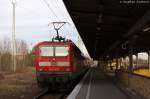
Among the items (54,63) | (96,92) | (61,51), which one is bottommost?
(96,92)

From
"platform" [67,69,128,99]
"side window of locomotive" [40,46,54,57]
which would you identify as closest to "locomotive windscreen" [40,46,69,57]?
"side window of locomotive" [40,46,54,57]

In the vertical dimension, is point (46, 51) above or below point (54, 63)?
above

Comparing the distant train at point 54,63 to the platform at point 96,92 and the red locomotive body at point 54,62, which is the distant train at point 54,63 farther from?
the platform at point 96,92

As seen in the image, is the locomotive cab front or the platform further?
the locomotive cab front

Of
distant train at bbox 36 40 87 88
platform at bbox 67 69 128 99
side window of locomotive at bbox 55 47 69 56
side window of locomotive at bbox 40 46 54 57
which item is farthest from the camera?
side window of locomotive at bbox 40 46 54 57

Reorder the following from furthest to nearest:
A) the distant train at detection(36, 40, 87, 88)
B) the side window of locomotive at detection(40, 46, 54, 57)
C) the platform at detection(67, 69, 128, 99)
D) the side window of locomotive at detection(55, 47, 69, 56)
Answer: the side window of locomotive at detection(40, 46, 54, 57) < the side window of locomotive at detection(55, 47, 69, 56) < the distant train at detection(36, 40, 87, 88) < the platform at detection(67, 69, 128, 99)

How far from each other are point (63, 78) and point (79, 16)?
4005mm

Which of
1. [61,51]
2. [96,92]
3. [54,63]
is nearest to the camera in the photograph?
[96,92]

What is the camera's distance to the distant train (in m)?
26.6

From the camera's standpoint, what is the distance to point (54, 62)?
2680 centimetres

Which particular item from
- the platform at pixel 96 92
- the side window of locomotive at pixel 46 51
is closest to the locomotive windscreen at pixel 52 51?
the side window of locomotive at pixel 46 51

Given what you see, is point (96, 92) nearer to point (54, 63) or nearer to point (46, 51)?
point (54, 63)

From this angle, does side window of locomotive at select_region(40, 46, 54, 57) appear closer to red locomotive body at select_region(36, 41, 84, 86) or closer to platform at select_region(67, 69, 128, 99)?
red locomotive body at select_region(36, 41, 84, 86)

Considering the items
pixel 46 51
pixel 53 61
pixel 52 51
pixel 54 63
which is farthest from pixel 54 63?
pixel 46 51
